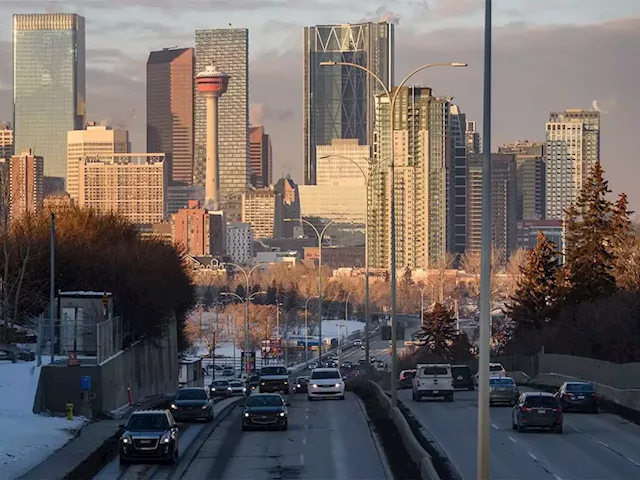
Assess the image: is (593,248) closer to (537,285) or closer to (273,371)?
(537,285)

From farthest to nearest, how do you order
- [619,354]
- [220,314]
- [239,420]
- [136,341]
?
[220,314] < [619,354] < [136,341] < [239,420]

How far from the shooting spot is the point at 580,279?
9112 centimetres

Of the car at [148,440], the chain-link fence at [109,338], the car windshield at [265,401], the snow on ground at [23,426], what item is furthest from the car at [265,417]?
the chain-link fence at [109,338]

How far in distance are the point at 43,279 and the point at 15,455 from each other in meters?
36.6

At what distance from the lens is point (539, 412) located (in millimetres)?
42750

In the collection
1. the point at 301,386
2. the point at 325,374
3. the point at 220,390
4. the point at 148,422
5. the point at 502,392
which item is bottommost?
the point at 220,390

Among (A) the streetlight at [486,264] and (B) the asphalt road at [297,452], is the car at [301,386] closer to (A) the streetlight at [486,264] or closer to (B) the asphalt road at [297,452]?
(B) the asphalt road at [297,452]

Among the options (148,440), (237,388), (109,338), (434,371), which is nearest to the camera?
(148,440)

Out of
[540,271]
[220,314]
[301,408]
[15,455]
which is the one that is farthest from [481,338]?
[220,314]

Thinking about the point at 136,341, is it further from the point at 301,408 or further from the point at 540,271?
the point at 540,271

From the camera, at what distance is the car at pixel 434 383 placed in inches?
2377

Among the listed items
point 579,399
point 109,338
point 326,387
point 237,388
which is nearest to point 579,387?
point 579,399

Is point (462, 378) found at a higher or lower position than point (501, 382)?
lower

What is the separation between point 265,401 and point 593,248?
4857 centimetres
